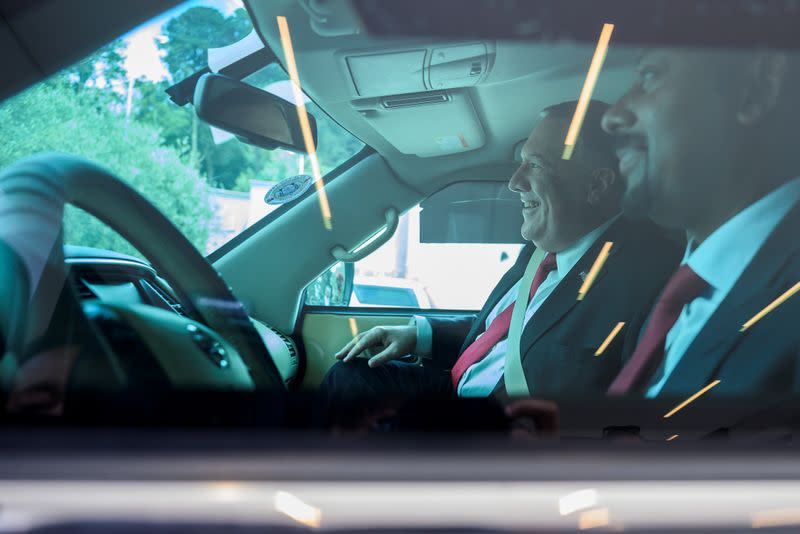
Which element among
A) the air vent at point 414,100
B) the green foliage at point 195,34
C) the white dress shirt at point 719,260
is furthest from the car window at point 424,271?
the green foliage at point 195,34

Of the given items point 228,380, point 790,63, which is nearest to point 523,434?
point 228,380

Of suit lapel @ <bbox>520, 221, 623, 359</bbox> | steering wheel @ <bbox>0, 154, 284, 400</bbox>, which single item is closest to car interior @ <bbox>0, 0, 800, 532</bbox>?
steering wheel @ <bbox>0, 154, 284, 400</bbox>

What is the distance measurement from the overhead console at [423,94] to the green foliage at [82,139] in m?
0.40

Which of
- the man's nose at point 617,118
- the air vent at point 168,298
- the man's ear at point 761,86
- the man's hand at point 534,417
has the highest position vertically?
the man's ear at point 761,86

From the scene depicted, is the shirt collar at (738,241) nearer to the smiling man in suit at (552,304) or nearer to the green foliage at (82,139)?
the smiling man in suit at (552,304)

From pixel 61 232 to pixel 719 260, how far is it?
4.09ft

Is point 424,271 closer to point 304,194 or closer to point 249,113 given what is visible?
point 304,194

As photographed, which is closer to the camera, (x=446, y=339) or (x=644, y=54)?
(x=644, y=54)

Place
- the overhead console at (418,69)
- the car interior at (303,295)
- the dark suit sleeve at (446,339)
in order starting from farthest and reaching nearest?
the dark suit sleeve at (446,339) < the overhead console at (418,69) < the car interior at (303,295)

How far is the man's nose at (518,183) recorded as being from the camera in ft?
3.60

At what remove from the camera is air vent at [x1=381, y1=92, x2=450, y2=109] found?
1093 mm

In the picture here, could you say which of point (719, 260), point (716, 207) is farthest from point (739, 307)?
point (716, 207)

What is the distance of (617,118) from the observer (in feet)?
3.40

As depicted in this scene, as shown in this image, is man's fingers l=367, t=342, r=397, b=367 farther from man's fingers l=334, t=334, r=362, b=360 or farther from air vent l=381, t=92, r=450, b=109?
air vent l=381, t=92, r=450, b=109
